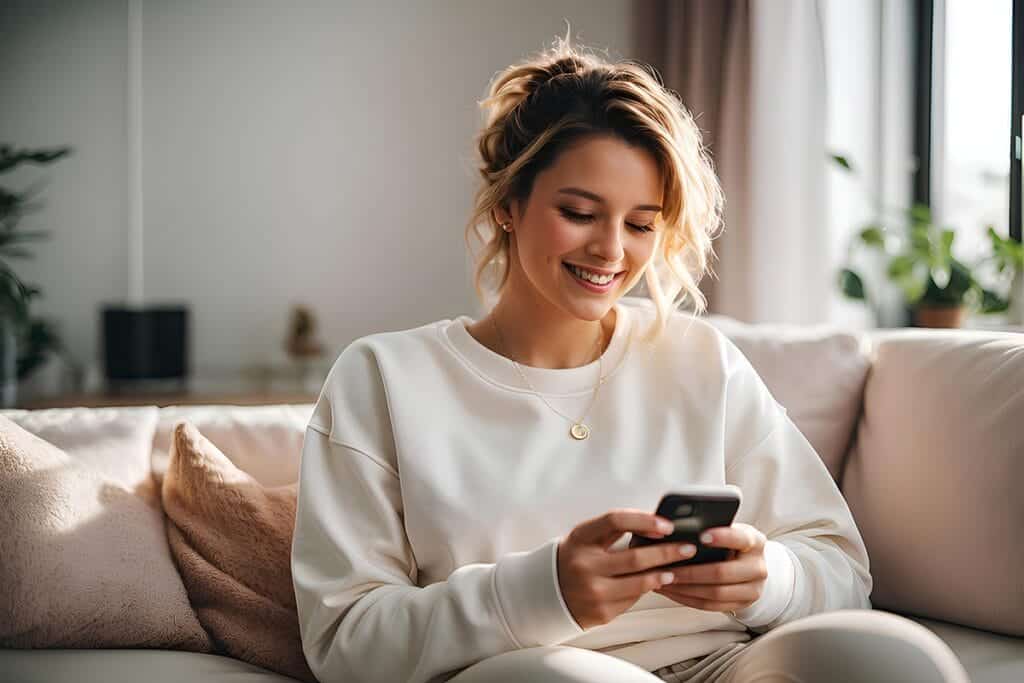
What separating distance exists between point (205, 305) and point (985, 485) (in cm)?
345

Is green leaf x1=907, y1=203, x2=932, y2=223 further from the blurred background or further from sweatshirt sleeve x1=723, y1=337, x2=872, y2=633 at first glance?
sweatshirt sleeve x1=723, y1=337, x2=872, y2=633

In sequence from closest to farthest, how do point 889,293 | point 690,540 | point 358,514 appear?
point 690,540 < point 358,514 < point 889,293

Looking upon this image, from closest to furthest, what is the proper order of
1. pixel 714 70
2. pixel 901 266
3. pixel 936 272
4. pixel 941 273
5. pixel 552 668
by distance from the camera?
pixel 552 668 < pixel 901 266 < pixel 936 272 < pixel 941 273 < pixel 714 70

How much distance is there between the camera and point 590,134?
126cm

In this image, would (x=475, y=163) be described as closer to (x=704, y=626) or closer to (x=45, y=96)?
(x=704, y=626)

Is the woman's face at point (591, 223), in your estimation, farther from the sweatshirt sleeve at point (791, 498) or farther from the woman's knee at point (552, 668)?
the woman's knee at point (552, 668)

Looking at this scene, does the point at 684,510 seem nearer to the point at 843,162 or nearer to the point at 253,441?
the point at 253,441

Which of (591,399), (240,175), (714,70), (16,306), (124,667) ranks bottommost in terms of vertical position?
(124,667)

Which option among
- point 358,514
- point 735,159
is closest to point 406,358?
point 358,514

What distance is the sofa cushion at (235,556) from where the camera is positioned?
139cm

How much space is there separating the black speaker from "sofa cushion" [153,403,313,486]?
2252mm

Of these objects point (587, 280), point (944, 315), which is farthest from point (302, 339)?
point (587, 280)

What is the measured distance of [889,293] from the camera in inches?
130

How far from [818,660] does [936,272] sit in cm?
234
